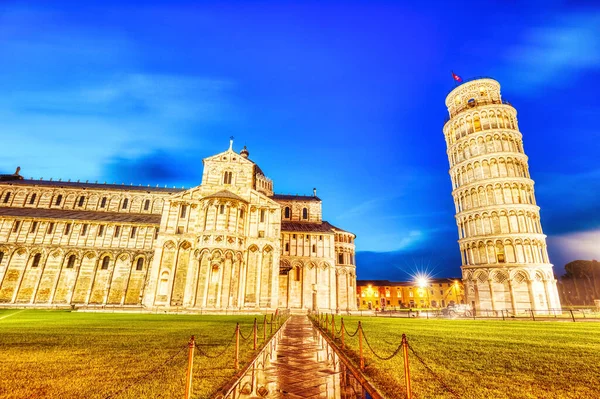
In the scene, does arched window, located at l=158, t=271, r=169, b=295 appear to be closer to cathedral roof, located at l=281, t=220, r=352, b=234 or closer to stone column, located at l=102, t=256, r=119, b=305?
stone column, located at l=102, t=256, r=119, b=305

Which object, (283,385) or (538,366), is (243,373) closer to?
(283,385)

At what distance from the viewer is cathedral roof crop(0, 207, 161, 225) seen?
3716 centimetres

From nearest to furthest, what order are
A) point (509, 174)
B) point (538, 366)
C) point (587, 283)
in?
point (538, 366), point (509, 174), point (587, 283)

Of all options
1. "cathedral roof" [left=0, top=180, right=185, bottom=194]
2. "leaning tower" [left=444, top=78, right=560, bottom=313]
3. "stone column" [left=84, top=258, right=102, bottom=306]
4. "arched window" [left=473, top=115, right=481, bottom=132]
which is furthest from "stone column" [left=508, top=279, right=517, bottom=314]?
"stone column" [left=84, top=258, right=102, bottom=306]

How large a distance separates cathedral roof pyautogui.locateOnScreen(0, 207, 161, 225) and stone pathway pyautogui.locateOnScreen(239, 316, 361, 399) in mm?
35309

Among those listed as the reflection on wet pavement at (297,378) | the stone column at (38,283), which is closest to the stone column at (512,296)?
the reflection on wet pavement at (297,378)

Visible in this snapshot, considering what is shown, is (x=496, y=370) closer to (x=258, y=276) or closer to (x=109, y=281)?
(x=258, y=276)

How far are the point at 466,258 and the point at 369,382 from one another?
4023 cm

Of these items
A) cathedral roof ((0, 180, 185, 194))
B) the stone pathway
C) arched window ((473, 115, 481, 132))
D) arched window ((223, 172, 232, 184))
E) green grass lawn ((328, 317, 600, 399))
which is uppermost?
arched window ((473, 115, 481, 132))

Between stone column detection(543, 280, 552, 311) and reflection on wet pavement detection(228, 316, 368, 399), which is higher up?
stone column detection(543, 280, 552, 311)

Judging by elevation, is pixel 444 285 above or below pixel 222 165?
below

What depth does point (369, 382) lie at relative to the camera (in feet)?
19.7

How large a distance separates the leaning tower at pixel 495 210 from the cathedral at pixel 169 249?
58.2 feet

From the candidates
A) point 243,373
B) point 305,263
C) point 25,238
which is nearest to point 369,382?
point 243,373
